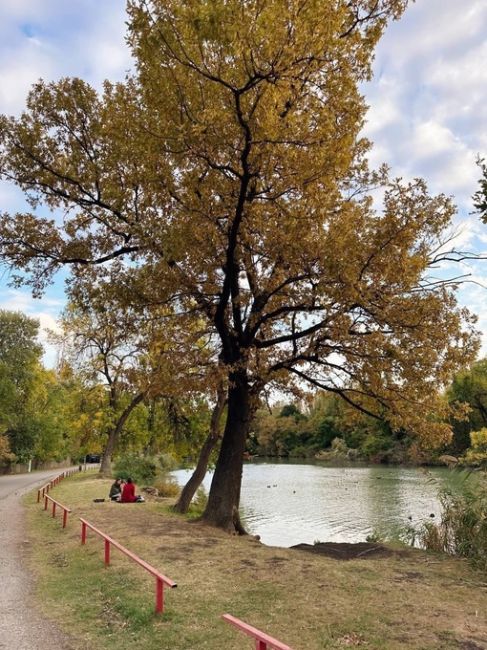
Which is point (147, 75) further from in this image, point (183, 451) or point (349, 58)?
point (183, 451)

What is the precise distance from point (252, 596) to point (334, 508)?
22737 millimetres

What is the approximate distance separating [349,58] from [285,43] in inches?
108

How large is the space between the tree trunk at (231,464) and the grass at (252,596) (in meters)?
1.53

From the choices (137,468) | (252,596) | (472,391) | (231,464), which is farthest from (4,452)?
(472,391)

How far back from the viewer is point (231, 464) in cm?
1416

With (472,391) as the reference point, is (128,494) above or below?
below

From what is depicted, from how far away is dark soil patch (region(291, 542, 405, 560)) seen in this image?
1157cm

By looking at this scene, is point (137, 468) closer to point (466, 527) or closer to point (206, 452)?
point (206, 452)

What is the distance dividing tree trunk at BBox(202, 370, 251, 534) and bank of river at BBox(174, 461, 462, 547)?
485 centimetres

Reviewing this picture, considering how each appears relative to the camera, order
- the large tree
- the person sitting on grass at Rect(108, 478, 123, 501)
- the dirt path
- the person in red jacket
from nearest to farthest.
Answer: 1. the dirt path
2. the large tree
3. the person in red jacket
4. the person sitting on grass at Rect(108, 478, 123, 501)

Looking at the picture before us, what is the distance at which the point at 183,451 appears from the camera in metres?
29.4

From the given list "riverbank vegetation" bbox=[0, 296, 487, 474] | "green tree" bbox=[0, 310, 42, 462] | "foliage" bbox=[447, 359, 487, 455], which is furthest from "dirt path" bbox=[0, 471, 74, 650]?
"foliage" bbox=[447, 359, 487, 455]

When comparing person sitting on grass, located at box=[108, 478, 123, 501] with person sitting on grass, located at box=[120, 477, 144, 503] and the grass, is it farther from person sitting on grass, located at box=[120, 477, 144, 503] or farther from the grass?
the grass

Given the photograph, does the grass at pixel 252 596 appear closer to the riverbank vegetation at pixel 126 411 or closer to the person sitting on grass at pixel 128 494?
the riverbank vegetation at pixel 126 411
